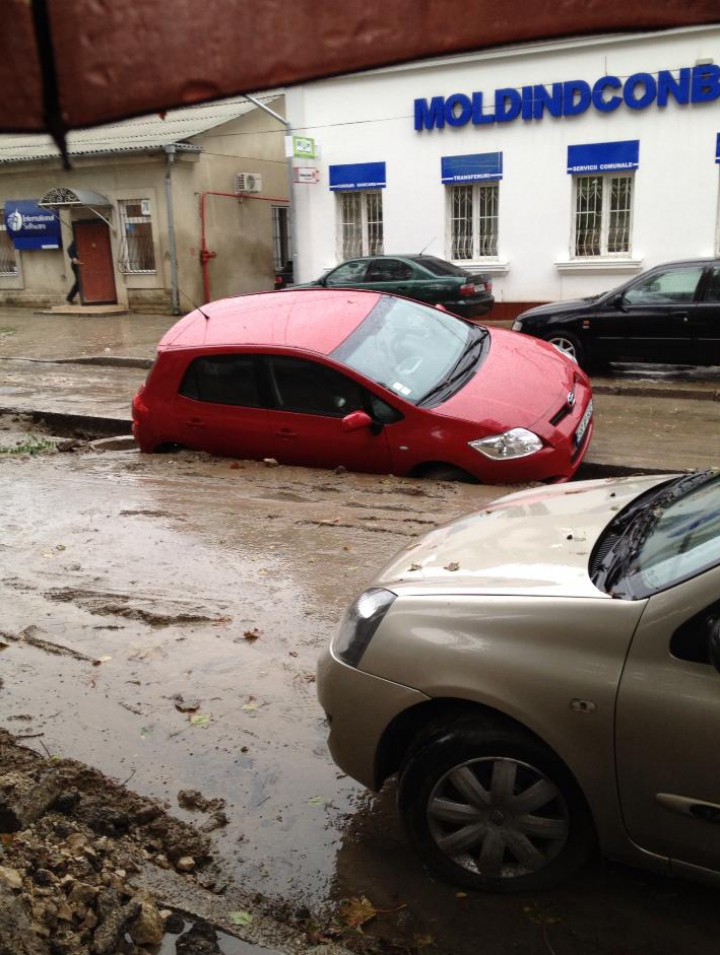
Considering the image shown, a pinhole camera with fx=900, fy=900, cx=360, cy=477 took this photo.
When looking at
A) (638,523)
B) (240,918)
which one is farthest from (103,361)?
(240,918)

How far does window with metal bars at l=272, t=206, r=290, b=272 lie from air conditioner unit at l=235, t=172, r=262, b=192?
1653 millimetres

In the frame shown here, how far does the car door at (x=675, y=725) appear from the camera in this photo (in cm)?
275

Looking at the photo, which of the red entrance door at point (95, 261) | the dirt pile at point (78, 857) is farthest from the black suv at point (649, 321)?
the red entrance door at point (95, 261)

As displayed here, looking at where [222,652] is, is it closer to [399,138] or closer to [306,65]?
[306,65]

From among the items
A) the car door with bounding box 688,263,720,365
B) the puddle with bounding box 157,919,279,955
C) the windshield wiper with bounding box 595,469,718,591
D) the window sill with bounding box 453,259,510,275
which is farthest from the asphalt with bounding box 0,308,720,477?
the window sill with bounding box 453,259,510,275

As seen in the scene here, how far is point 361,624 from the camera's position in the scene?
11.2ft

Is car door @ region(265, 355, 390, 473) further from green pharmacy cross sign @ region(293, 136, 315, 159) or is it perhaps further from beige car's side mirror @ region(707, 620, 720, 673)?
green pharmacy cross sign @ region(293, 136, 315, 159)

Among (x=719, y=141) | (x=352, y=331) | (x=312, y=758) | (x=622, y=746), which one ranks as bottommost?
(x=312, y=758)

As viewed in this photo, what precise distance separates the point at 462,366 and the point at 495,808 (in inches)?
202

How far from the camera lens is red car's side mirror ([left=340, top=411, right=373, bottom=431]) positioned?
7281 mm

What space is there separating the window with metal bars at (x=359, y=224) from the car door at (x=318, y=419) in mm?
14950

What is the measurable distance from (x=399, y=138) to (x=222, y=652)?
1810 centimetres

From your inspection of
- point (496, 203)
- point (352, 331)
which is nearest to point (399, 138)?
point (496, 203)

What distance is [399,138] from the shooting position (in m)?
20.7
